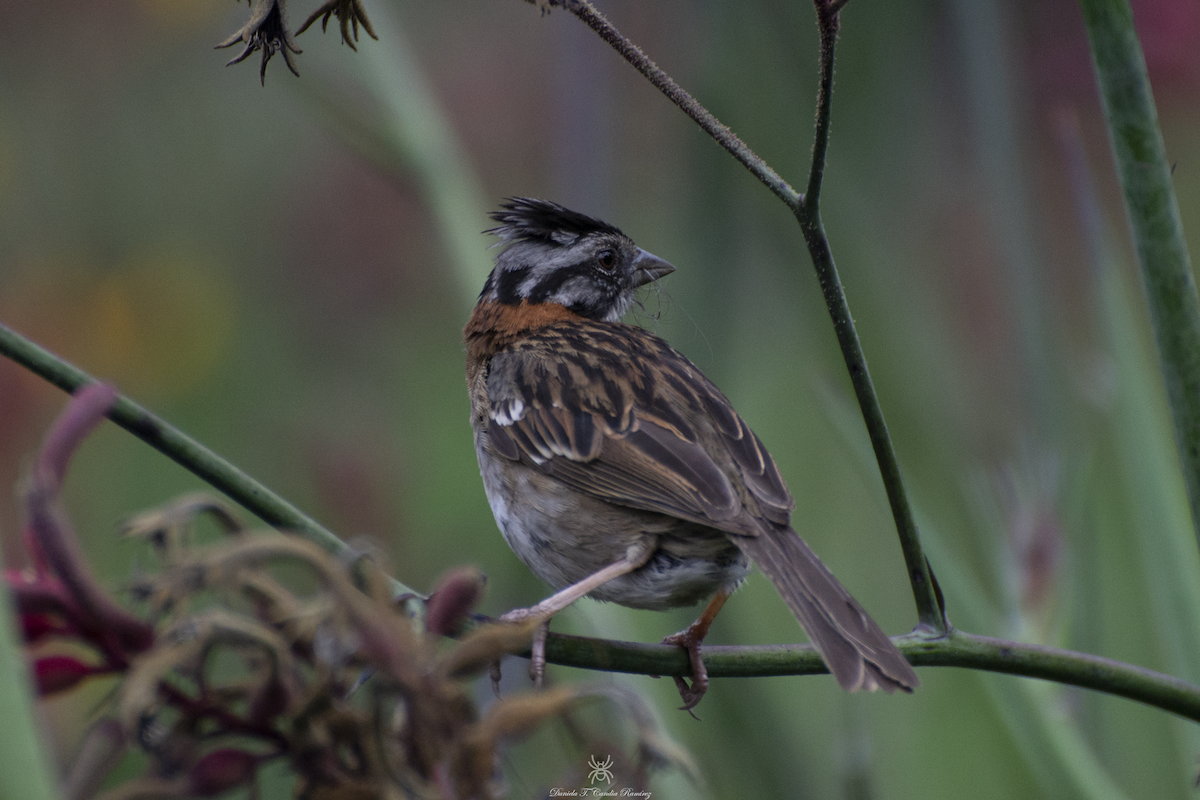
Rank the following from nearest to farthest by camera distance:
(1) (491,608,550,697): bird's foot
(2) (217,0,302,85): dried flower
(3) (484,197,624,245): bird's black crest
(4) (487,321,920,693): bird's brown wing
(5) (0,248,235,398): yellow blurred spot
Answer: (2) (217,0,302,85): dried flower, (1) (491,608,550,697): bird's foot, (4) (487,321,920,693): bird's brown wing, (3) (484,197,624,245): bird's black crest, (5) (0,248,235,398): yellow blurred spot

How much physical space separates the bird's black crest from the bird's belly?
29.0 inches

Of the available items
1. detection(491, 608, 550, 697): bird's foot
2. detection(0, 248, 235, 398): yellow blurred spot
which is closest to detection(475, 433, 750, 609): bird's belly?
detection(491, 608, 550, 697): bird's foot

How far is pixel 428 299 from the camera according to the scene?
239 inches

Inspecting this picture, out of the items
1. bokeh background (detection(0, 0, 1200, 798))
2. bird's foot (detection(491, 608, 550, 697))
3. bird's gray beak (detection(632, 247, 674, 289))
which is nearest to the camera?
bird's foot (detection(491, 608, 550, 697))

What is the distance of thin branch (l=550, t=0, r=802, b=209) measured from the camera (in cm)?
157

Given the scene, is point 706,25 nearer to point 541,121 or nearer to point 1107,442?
point 1107,442

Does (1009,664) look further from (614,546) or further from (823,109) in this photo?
(614,546)

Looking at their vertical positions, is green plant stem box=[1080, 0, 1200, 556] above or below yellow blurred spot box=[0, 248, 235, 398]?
below

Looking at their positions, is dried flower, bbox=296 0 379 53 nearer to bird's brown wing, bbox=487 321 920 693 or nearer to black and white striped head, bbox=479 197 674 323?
bird's brown wing, bbox=487 321 920 693

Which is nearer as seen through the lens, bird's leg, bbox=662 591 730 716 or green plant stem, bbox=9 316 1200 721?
green plant stem, bbox=9 316 1200 721

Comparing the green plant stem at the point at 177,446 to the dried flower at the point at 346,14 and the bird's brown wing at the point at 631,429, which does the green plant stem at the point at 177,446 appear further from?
the bird's brown wing at the point at 631,429

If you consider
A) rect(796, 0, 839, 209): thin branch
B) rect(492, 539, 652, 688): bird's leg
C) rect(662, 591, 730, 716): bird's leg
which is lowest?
rect(662, 591, 730, 716): bird's leg

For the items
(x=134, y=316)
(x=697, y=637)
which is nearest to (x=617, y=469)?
(x=697, y=637)

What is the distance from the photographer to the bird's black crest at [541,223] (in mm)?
3158
